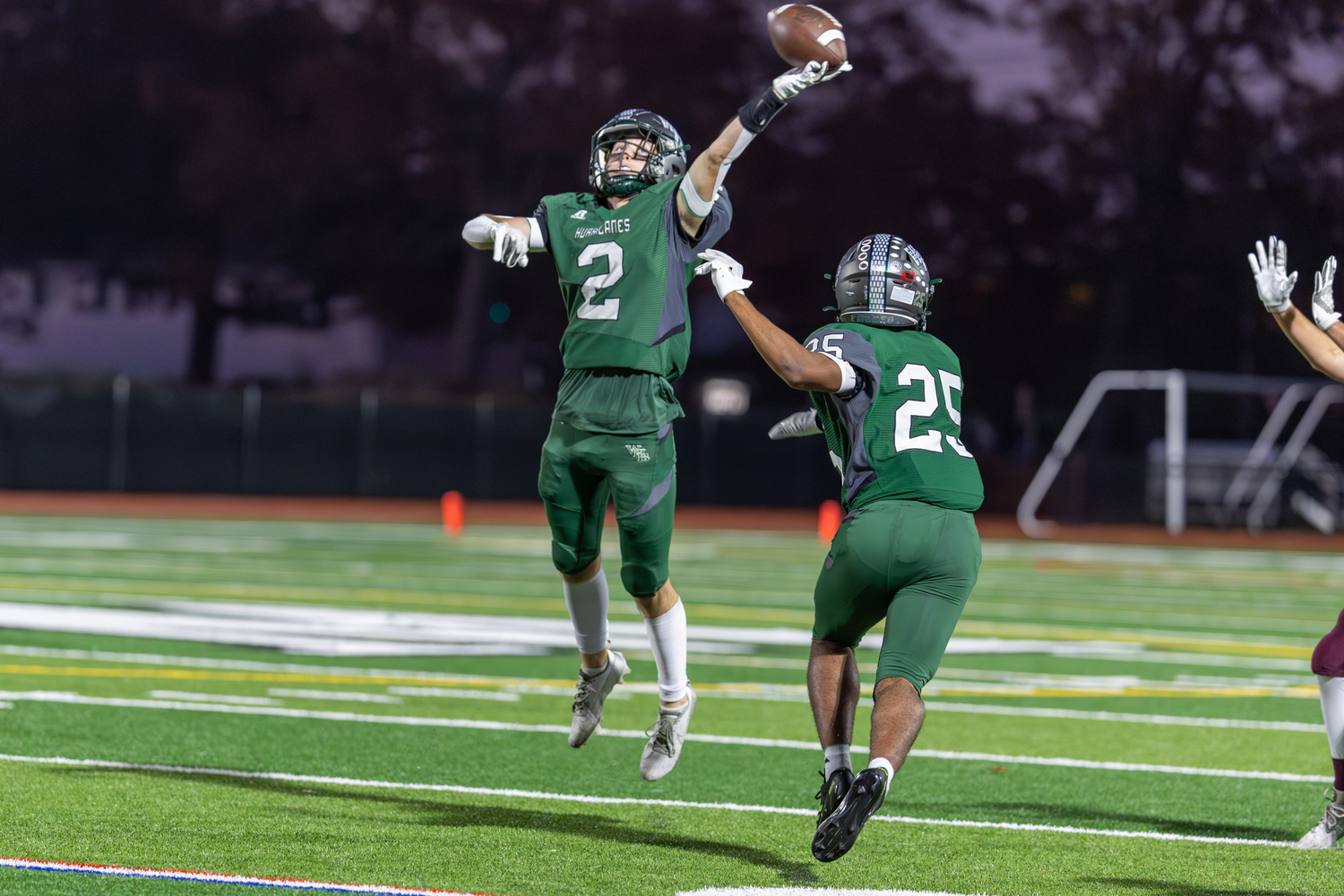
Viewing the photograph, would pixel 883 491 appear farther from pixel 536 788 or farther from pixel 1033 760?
pixel 1033 760

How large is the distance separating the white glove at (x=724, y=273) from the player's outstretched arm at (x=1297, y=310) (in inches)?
63.3

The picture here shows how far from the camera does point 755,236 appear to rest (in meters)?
38.8

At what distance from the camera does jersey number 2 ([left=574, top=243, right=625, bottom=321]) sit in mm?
6059

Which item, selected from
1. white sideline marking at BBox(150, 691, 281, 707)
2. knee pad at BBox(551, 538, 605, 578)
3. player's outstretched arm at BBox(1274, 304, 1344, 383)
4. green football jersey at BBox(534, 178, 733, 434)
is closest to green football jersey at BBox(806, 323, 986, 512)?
green football jersey at BBox(534, 178, 733, 434)

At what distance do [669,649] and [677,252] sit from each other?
1.38 m

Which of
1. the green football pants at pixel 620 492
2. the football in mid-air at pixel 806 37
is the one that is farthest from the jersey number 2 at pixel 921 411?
the green football pants at pixel 620 492

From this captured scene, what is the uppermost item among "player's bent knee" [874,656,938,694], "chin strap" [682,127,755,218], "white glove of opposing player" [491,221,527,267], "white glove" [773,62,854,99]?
"white glove" [773,62,854,99]

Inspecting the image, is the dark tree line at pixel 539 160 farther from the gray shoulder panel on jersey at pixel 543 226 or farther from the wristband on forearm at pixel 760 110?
the wristband on forearm at pixel 760 110

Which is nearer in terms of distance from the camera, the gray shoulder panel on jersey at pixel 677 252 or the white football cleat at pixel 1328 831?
the white football cleat at pixel 1328 831

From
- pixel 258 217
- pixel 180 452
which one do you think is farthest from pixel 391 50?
pixel 180 452

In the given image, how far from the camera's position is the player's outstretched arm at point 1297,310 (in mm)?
5547

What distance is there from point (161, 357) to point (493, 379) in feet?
24.1

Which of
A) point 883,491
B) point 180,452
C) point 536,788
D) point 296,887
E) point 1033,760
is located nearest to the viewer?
point 296,887

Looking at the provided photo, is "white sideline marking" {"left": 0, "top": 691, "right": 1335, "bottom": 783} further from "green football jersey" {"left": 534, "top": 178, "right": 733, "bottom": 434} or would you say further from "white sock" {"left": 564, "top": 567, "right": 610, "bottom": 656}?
"green football jersey" {"left": 534, "top": 178, "right": 733, "bottom": 434}
